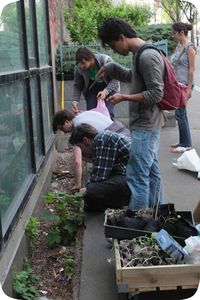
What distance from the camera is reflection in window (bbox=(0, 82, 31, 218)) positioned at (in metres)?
3.34

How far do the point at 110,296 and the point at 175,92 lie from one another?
1601 mm

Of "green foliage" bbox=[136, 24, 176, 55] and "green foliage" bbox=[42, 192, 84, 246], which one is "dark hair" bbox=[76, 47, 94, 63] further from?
"green foliage" bbox=[136, 24, 176, 55]

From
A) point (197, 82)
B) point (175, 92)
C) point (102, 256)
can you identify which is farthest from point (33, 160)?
point (197, 82)

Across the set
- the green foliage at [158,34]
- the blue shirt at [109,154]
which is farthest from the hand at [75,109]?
the green foliage at [158,34]

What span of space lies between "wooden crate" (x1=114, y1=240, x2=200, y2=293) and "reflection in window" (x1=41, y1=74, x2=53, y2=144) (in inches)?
123

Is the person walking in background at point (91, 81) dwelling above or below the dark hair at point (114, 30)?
below

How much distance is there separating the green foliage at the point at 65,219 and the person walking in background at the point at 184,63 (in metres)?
2.60

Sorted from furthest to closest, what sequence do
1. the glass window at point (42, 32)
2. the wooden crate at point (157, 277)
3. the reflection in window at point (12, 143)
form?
the glass window at point (42, 32), the reflection in window at point (12, 143), the wooden crate at point (157, 277)

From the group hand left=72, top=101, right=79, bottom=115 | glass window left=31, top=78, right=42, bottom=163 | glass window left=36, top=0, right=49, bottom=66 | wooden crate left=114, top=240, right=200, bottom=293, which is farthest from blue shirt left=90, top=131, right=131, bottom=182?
glass window left=36, top=0, right=49, bottom=66

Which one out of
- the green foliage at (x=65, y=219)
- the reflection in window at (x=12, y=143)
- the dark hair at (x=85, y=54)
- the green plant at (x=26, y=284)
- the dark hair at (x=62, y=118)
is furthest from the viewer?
the dark hair at (x=85, y=54)

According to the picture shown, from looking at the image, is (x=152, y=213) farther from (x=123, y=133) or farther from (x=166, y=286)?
(x=123, y=133)

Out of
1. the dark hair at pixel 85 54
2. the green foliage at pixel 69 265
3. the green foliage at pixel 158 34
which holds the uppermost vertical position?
the dark hair at pixel 85 54

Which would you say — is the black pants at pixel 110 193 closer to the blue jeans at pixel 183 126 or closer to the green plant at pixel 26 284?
the green plant at pixel 26 284

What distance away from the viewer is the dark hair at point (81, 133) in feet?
13.9
